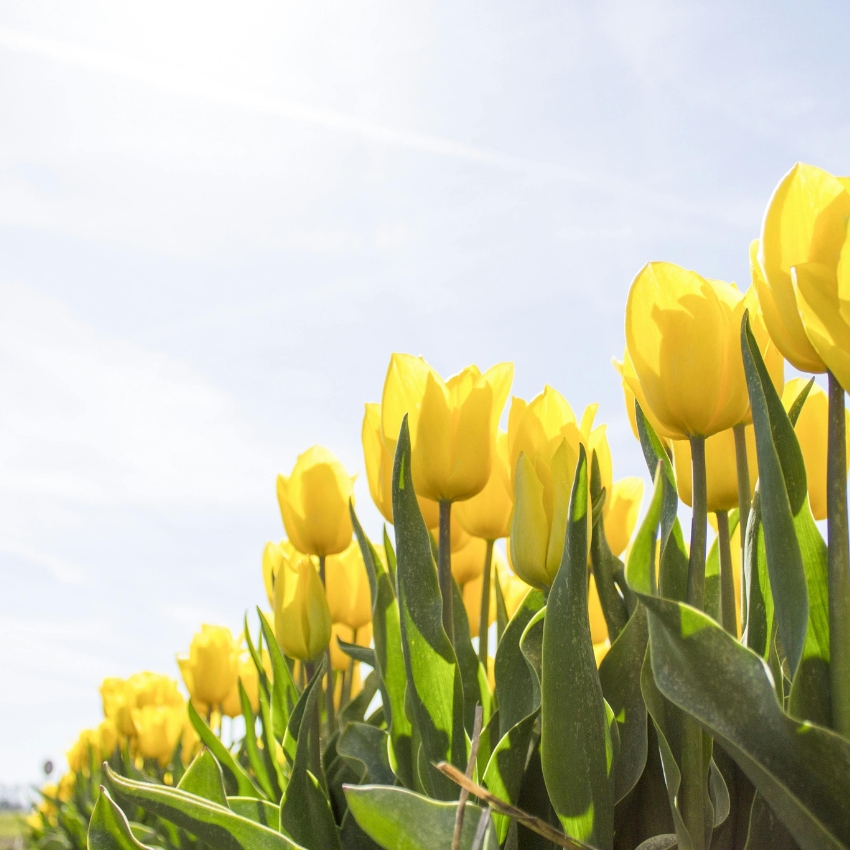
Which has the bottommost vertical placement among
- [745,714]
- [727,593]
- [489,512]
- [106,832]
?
[106,832]

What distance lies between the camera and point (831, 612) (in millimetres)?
562

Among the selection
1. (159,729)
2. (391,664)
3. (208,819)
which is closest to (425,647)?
(391,664)

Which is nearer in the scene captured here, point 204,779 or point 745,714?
point 745,714

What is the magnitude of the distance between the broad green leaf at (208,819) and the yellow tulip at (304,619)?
0.50m

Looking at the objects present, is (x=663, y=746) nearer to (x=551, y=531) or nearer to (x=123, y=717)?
(x=551, y=531)

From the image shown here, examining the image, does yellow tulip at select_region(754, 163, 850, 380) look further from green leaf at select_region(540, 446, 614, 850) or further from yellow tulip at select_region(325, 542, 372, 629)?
yellow tulip at select_region(325, 542, 372, 629)

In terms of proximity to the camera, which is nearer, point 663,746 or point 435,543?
point 663,746

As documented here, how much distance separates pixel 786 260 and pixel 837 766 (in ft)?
1.14

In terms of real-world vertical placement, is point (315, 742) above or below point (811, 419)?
below

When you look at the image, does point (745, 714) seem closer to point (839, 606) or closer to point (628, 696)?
point (839, 606)

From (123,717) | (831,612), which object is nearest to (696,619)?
(831,612)

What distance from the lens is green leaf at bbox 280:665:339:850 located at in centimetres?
92

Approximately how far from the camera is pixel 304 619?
4.21 feet

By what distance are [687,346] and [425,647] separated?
374 millimetres
